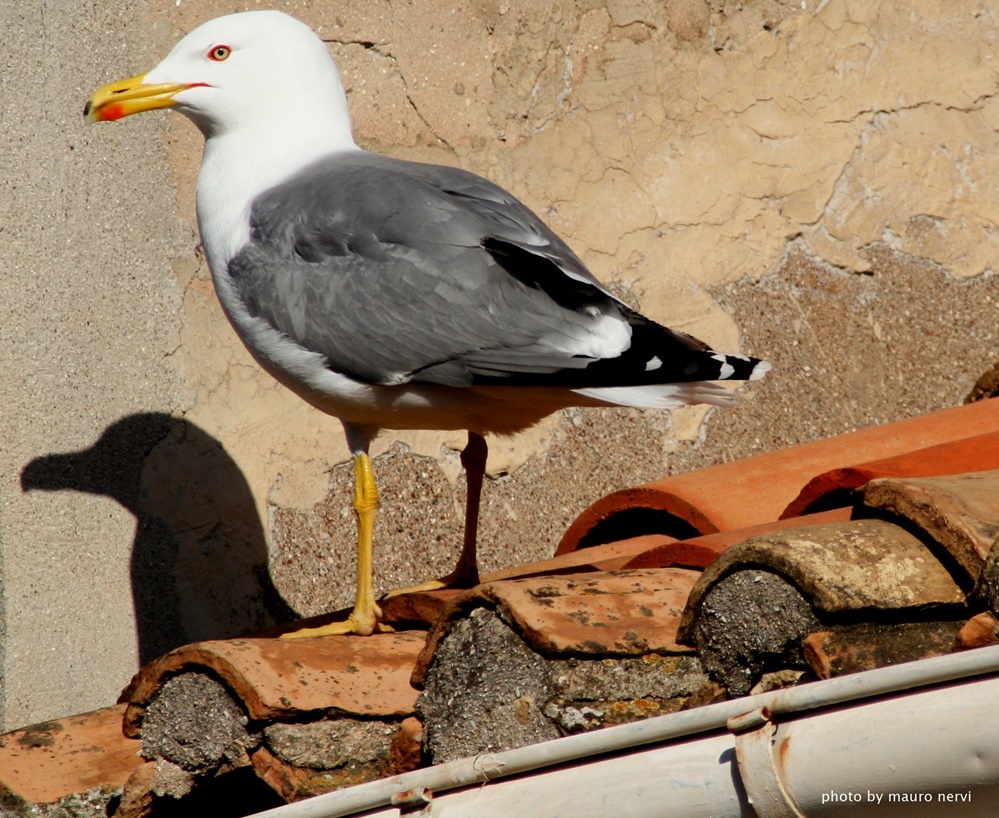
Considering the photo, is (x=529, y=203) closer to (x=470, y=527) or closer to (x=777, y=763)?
(x=470, y=527)

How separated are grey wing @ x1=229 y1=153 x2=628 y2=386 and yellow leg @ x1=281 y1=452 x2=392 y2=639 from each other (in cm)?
35

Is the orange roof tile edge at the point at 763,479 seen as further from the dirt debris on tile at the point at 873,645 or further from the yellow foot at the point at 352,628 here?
the dirt debris on tile at the point at 873,645

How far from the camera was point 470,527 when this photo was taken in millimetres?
3525

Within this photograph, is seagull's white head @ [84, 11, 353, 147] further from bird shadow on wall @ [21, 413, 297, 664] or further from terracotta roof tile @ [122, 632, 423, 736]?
terracotta roof tile @ [122, 632, 423, 736]

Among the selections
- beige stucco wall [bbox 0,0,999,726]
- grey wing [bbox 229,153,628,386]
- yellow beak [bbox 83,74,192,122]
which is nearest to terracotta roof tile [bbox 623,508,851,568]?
grey wing [bbox 229,153,628,386]

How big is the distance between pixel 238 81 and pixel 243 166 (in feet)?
0.74

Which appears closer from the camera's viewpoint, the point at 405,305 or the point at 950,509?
the point at 950,509

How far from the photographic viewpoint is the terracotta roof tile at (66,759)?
2.54 meters

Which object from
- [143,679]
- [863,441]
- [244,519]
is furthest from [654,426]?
[143,679]

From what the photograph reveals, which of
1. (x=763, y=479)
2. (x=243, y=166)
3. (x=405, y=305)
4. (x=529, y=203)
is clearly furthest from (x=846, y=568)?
(x=529, y=203)

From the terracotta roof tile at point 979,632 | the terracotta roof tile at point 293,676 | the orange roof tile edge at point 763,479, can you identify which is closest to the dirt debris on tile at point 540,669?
the terracotta roof tile at point 293,676

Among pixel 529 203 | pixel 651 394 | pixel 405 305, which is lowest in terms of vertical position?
pixel 651 394

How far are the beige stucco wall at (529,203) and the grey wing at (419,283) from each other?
76cm

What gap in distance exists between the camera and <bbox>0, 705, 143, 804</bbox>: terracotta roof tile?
2541 mm
